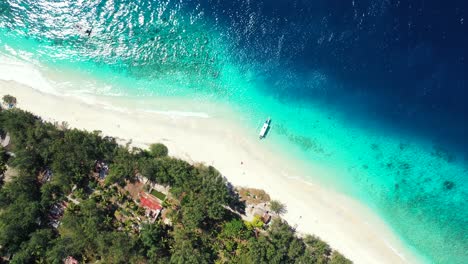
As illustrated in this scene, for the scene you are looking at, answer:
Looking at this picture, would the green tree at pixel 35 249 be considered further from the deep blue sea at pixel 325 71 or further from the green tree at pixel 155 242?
the deep blue sea at pixel 325 71

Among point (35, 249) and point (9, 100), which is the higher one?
point (9, 100)

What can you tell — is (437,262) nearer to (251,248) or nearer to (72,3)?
(251,248)

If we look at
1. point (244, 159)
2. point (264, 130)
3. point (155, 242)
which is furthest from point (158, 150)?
point (264, 130)

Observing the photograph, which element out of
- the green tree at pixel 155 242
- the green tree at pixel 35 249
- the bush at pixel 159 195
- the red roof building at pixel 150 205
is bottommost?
the green tree at pixel 35 249

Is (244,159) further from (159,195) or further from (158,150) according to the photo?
(159,195)

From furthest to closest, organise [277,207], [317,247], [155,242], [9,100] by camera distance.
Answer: [277,207] → [9,100] → [317,247] → [155,242]

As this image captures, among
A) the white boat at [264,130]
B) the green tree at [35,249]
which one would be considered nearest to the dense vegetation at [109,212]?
the green tree at [35,249]
